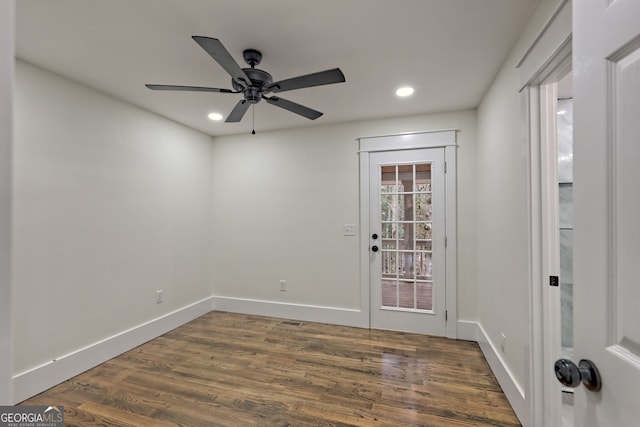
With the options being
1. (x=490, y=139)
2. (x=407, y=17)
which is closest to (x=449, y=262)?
(x=490, y=139)

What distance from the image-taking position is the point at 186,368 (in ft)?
8.09

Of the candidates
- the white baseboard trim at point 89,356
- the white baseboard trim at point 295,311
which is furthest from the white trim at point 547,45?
the white baseboard trim at point 89,356

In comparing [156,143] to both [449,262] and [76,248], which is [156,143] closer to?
[76,248]

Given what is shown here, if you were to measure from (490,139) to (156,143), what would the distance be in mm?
3331

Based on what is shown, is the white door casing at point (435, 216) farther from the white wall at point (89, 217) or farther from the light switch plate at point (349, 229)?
the white wall at point (89, 217)

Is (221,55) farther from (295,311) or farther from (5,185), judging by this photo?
(295,311)

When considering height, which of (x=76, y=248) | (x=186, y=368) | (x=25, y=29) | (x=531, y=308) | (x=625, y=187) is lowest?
(x=186, y=368)

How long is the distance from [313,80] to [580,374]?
171 cm

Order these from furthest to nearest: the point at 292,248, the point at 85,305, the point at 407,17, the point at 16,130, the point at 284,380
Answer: the point at 292,248, the point at 85,305, the point at 284,380, the point at 16,130, the point at 407,17

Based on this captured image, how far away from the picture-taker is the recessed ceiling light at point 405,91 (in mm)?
2541

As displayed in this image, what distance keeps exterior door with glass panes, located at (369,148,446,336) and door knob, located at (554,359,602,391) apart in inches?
98.0

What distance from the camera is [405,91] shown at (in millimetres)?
2602

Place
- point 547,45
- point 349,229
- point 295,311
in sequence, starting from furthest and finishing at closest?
1. point 295,311
2. point 349,229
3. point 547,45

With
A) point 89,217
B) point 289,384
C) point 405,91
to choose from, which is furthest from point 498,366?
point 89,217
